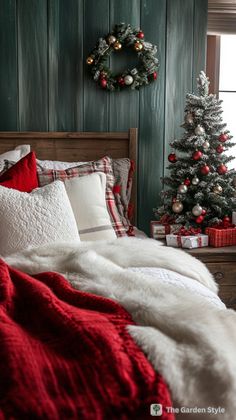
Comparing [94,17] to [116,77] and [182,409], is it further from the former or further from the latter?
[182,409]

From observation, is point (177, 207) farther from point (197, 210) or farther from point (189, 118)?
point (189, 118)

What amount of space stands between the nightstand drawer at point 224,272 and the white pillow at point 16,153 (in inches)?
44.7

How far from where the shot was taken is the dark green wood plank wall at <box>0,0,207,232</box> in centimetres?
299

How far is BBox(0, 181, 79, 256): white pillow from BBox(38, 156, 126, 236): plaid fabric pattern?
15.8 inches

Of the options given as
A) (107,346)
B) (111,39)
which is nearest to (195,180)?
(111,39)

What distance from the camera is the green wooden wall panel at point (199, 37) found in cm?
313

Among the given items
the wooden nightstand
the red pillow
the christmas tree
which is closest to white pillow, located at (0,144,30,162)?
the red pillow

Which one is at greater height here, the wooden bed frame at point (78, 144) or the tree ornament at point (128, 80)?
the tree ornament at point (128, 80)

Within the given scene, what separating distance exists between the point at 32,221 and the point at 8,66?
4.54 feet

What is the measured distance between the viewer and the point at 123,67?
3068 millimetres

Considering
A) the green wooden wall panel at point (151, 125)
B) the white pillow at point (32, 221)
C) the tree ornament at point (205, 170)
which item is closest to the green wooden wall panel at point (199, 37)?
the green wooden wall panel at point (151, 125)

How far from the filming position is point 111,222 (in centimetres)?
256

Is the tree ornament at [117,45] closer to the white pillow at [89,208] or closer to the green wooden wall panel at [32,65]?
the green wooden wall panel at [32,65]

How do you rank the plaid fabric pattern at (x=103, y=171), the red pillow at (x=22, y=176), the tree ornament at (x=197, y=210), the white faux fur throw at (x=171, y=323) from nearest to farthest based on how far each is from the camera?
the white faux fur throw at (x=171, y=323), the red pillow at (x=22, y=176), the plaid fabric pattern at (x=103, y=171), the tree ornament at (x=197, y=210)
